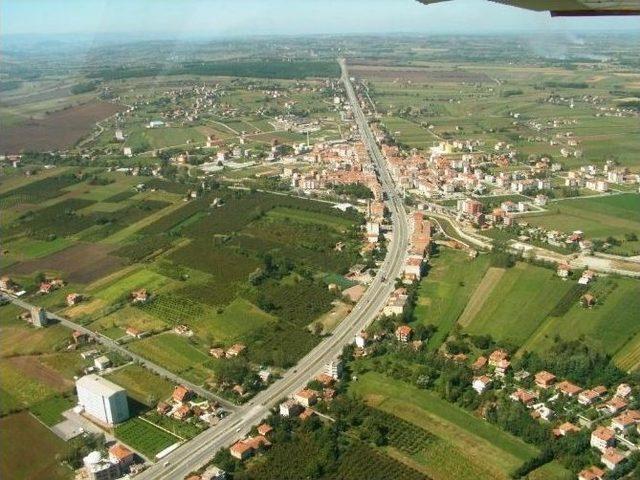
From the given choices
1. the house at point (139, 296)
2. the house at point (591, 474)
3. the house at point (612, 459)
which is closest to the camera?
the house at point (591, 474)

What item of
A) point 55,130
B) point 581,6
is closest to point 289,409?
point 581,6

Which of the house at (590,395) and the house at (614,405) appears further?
the house at (590,395)

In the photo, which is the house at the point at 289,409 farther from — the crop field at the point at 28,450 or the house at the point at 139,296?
the house at the point at 139,296

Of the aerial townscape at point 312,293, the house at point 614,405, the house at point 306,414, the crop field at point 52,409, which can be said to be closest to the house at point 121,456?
the aerial townscape at point 312,293

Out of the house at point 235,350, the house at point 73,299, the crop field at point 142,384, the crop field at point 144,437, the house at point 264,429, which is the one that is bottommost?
the crop field at point 144,437

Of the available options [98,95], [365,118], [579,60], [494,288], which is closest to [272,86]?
[365,118]

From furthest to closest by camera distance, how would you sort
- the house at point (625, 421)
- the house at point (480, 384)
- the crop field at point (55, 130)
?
the crop field at point (55, 130) < the house at point (480, 384) < the house at point (625, 421)

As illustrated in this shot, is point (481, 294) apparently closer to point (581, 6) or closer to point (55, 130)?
point (581, 6)

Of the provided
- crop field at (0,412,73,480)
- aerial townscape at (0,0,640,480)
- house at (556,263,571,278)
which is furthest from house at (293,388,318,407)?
house at (556,263,571,278)
